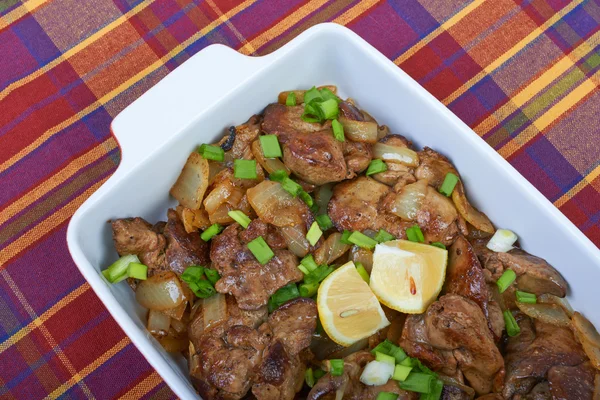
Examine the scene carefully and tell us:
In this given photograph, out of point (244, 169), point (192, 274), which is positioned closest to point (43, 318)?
point (192, 274)

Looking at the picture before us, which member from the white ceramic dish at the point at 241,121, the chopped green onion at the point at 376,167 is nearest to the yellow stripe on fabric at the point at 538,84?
the white ceramic dish at the point at 241,121

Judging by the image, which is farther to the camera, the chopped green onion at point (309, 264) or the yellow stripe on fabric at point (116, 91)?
the yellow stripe on fabric at point (116, 91)

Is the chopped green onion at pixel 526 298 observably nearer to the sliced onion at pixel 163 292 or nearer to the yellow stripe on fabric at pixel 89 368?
the sliced onion at pixel 163 292

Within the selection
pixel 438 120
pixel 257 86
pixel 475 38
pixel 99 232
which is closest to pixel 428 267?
pixel 438 120

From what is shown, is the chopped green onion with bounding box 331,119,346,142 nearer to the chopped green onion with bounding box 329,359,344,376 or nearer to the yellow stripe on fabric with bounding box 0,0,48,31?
the chopped green onion with bounding box 329,359,344,376

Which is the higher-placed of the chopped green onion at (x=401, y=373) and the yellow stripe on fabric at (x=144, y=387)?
the yellow stripe on fabric at (x=144, y=387)

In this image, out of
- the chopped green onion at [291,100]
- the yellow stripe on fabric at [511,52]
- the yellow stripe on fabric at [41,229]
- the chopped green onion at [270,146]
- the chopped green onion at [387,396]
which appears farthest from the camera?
the yellow stripe on fabric at [511,52]
